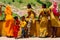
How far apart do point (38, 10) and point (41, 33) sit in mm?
235

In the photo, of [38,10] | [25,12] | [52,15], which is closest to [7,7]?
[25,12]

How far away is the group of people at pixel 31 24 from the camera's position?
6.68ft

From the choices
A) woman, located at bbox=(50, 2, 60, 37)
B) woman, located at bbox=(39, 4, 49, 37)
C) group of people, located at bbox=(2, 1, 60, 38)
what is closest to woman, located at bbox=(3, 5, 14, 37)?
group of people, located at bbox=(2, 1, 60, 38)

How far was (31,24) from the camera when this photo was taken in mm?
2057

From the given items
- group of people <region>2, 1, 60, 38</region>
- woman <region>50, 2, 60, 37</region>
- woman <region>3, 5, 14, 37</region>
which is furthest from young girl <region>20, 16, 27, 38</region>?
woman <region>50, 2, 60, 37</region>

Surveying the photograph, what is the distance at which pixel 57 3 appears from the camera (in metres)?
2.04

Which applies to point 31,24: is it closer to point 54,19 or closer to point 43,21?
point 43,21

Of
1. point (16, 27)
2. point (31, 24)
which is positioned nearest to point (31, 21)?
point (31, 24)

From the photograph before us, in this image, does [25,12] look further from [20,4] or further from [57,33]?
[57,33]

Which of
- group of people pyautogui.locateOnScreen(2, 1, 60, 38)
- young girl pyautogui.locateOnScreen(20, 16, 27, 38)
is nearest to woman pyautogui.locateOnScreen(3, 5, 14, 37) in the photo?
group of people pyautogui.locateOnScreen(2, 1, 60, 38)

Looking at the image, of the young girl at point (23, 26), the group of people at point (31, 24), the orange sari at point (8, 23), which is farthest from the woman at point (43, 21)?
the orange sari at point (8, 23)

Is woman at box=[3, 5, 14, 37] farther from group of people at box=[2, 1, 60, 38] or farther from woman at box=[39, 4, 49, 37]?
woman at box=[39, 4, 49, 37]

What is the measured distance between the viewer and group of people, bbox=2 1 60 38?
2.04m

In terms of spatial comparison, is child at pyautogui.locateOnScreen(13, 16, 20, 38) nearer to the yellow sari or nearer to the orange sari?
the orange sari
